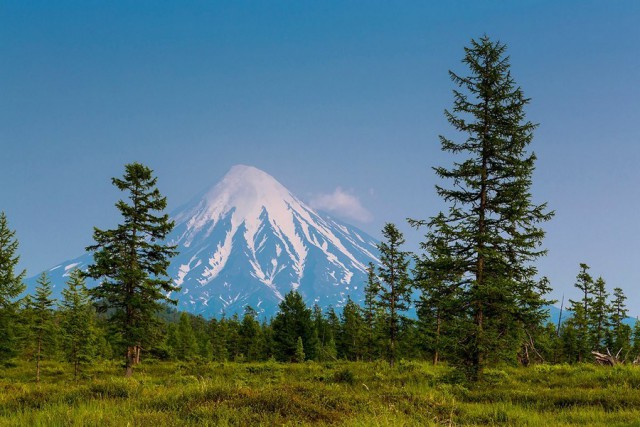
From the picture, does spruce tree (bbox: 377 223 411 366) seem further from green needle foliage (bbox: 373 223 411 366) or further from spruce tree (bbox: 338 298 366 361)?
spruce tree (bbox: 338 298 366 361)

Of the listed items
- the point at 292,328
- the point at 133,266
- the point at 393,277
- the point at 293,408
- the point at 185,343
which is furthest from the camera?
the point at 185,343

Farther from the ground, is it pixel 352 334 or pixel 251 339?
pixel 352 334

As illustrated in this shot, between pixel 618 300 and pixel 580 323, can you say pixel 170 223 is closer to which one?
pixel 580 323

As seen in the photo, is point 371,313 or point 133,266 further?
point 371,313

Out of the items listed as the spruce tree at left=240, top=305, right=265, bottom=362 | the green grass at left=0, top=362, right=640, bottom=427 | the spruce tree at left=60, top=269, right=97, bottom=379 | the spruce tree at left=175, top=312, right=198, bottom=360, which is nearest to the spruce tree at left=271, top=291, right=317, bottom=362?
the spruce tree at left=240, top=305, right=265, bottom=362

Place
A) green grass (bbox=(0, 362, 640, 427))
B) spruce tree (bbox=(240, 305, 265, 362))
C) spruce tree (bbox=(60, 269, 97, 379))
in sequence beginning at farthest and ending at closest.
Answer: spruce tree (bbox=(240, 305, 265, 362)), spruce tree (bbox=(60, 269, 97, 379)), green grass (bbox=(0, 362, 640, 427))

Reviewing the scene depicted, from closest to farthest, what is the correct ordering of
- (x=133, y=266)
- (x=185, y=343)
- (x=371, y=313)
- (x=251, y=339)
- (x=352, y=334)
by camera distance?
(x=133, y=266), (x=371, y=313), (x=352, y=334), (x=185, y=343), (x=251, y=339)

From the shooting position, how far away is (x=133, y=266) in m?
25.8

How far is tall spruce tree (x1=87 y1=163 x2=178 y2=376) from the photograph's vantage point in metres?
25.1

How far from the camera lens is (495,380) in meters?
13.0

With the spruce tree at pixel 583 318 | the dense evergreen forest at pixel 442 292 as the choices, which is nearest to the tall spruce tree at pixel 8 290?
the dense evergreen forest at pixel 442 292

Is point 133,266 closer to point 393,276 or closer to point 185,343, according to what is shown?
point 393,276

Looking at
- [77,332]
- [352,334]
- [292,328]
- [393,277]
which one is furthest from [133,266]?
[352,334]

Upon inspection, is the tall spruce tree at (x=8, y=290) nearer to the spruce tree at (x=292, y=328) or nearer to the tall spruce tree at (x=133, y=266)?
the tall spruce tree at (x=133, y=266)
